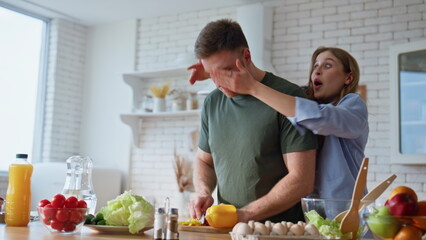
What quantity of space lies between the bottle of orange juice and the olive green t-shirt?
0.84 metres

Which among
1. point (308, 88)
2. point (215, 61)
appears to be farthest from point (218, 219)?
point (308, 88)

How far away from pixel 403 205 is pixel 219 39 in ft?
3.58

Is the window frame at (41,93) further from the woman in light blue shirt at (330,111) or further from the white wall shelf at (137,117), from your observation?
the woman in light blue shirt at (330,111)

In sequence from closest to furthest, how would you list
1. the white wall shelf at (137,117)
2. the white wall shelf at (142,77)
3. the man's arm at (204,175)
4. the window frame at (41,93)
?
1. the man's arm at (204,175)
2. the white wall shelf at (137,117)
3. the white wall shelf at (142,77)
4. the window frame at (41,93)

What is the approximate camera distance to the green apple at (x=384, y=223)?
1.50m

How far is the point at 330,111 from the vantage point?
2078 millimetres

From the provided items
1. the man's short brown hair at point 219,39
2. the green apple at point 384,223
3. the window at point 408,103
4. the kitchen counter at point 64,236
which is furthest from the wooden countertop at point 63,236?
the window at point 408,103

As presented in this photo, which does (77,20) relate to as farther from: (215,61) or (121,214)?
(121,214)

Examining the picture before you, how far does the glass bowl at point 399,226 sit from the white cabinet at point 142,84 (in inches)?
167

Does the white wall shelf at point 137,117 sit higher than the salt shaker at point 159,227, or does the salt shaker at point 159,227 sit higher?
the white wall shelf at point 137,117

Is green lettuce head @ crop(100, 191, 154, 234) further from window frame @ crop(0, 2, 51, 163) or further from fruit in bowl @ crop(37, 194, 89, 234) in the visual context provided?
window frame @ crop(0, 2, 51, 163)

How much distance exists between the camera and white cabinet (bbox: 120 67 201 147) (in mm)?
5824

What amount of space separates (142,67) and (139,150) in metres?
0.95

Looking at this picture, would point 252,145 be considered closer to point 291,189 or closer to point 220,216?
point 291,189
